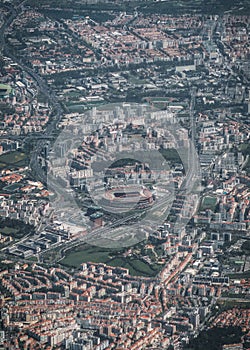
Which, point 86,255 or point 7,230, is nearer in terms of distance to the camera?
point 86,255

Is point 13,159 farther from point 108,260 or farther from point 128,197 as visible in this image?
point 108,260

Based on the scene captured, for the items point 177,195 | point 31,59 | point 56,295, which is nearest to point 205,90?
point 31,59

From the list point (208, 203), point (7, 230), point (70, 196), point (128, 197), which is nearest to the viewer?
point (7, 230)

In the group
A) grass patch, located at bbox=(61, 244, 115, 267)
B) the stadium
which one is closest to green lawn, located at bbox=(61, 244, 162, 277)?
grass patch, located at bbox=(61, 244, 115, 267)

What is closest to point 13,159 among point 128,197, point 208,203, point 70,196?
point 70,196

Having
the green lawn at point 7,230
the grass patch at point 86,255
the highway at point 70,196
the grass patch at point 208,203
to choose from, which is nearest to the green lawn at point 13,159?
the highway at point 70,196

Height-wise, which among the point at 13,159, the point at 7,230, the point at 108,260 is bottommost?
the point at 108,260

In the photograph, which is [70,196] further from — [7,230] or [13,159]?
[13,159]

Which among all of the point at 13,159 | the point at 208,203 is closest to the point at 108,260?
the point at 208,203

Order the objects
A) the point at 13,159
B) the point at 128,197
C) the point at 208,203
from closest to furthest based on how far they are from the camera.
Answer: the point at 208,203
the point at 128,197
the point at 13,159

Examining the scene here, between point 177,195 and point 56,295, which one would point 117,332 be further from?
point 177,195

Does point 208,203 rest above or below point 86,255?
above
